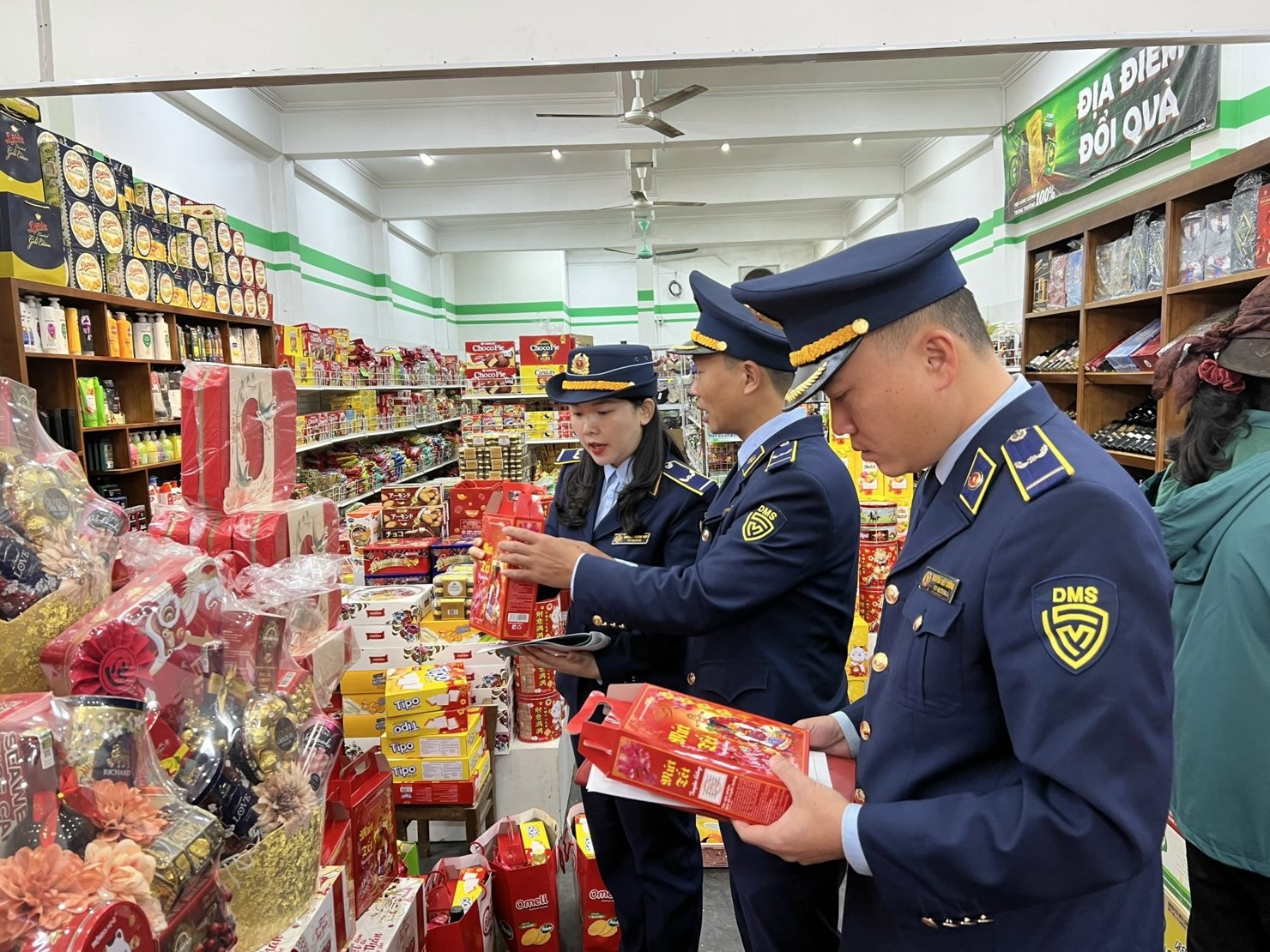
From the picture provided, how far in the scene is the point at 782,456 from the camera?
1822 mm

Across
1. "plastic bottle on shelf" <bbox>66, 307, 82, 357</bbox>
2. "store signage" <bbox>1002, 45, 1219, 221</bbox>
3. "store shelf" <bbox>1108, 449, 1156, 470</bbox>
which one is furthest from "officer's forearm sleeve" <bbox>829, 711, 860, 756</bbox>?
"store signage" <bbox>1002, 45, 1219, 221</bbox>

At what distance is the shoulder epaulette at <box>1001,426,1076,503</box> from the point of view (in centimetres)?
94

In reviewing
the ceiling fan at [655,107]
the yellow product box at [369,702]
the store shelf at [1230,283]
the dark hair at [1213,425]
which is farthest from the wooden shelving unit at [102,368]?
the store shelf at [1230,283]

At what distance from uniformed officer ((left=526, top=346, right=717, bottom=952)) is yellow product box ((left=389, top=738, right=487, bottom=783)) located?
0.62 metres

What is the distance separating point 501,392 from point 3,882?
322 inches

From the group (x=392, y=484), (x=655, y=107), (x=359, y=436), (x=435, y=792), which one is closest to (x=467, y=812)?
(x=435, y=792)

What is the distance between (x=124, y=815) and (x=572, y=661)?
1348 mm

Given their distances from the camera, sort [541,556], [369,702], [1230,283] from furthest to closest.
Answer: [1230,283] < [369,702] < [541,556]

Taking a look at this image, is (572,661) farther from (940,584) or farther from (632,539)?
(940,584)

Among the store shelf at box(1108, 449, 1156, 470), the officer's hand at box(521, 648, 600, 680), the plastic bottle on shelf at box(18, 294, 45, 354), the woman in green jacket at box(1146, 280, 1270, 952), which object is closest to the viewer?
the woman in green jacket at box(1146, 280, 1270, 952)

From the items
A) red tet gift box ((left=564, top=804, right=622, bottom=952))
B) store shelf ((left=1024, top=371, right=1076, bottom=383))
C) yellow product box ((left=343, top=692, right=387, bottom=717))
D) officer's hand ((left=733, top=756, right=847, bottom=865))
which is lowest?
red tet gift box ((left=564, top=804, right=622, bottom=952))

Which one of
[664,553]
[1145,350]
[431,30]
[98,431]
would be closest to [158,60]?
[431,30]

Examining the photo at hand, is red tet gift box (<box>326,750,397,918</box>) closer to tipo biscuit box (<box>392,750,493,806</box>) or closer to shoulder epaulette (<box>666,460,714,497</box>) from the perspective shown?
tipo biscuit box (<box>392,750,493,806</box>)

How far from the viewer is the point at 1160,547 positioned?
36.1 inches
